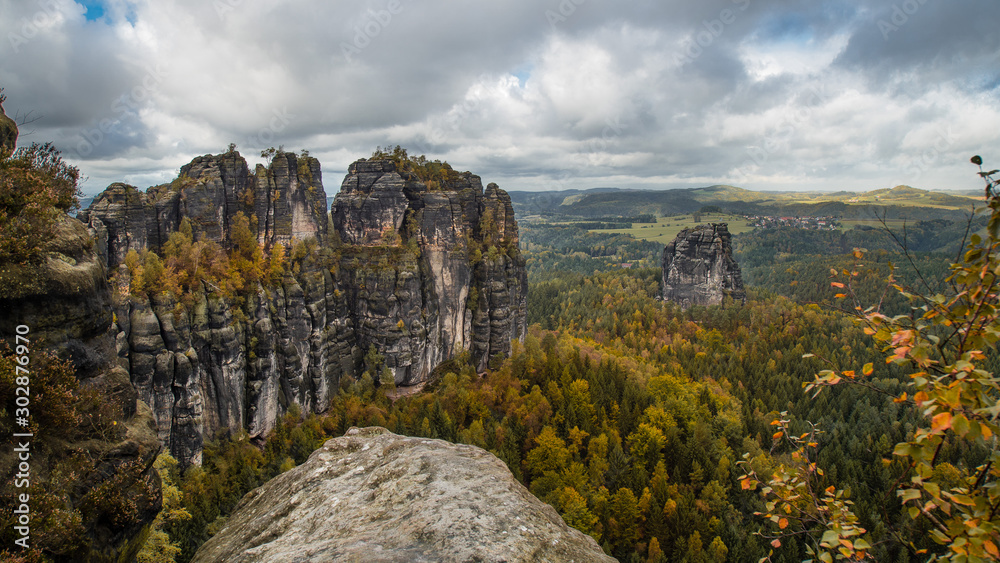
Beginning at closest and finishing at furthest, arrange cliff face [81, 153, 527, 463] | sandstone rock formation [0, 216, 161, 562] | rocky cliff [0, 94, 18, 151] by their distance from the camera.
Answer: sandstone rock formation [0, 216, 161, 562] < rocky cliff [0, 94, 18, 151] < cliff face [81, 153, 527, 463]

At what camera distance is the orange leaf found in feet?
13.6

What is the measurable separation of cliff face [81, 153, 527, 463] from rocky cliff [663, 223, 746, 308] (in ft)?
186

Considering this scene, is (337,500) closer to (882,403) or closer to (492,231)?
(492,231)

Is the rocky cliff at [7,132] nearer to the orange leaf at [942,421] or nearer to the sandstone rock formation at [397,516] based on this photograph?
the sandstone rock formation at [397,516]

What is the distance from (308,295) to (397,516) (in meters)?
43.0

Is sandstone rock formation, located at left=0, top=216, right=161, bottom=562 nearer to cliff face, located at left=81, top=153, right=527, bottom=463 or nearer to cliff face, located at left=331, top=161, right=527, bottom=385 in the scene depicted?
cliff face, located at left=81, top=153, right=527, bottom=463

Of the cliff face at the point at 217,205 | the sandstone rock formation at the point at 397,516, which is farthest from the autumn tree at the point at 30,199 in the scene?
the cliff face at the point at 217,205

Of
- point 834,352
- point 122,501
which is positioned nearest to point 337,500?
point 122,501

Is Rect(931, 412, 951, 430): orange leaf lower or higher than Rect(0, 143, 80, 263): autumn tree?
lower

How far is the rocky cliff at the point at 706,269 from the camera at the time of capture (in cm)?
10631

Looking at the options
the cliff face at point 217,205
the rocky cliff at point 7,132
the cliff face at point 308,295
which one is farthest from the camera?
the cliff face at point 217,205

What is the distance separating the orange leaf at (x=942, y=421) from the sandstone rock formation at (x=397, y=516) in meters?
7.25

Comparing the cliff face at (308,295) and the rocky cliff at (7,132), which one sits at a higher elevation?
the rocky cliff at (7,132)

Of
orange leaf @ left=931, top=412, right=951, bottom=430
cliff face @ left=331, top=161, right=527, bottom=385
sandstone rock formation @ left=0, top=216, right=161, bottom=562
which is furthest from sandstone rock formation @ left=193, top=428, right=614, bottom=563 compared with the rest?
cliff face @ left=331, top=161, right=527, bottom=385
